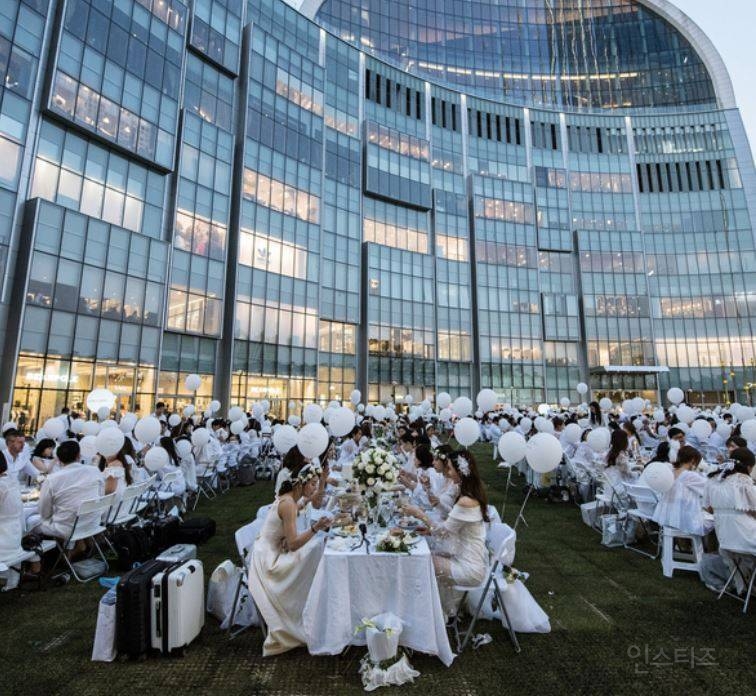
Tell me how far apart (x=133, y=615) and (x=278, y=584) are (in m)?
1.31

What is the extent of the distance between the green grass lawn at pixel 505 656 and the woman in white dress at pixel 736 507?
29.2 inches

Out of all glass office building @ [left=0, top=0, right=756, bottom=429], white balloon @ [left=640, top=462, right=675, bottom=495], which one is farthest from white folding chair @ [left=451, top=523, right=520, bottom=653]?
glass office building @ [left=0, top=0, right=756, bottom=429]

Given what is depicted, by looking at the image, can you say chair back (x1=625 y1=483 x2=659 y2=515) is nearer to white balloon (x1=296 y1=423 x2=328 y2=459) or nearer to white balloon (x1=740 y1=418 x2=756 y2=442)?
white balloon (x1=740 y1=418 x2=756 y2=442)

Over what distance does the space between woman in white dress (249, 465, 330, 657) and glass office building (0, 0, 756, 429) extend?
20633mm

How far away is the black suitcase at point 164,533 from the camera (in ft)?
21.2

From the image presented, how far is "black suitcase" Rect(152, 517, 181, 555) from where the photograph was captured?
648 cm

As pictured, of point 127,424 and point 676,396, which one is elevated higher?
point 676,396

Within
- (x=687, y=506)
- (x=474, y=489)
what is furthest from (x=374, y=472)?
(x=687, y=506)

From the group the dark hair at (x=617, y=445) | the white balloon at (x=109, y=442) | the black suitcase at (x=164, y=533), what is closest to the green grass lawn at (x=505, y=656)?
the black suitcase at (x=164, y=533)

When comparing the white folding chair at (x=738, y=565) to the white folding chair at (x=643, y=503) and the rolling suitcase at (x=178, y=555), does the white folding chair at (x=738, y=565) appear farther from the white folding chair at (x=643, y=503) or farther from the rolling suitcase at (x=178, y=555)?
the rolling suitcase at (x=178, y=555)

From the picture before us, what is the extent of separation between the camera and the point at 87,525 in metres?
5.86

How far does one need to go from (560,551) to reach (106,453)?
7394mm

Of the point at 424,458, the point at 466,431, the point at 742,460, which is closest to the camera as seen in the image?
the point at 742,460

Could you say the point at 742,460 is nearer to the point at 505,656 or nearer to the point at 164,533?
the point at 505,656
